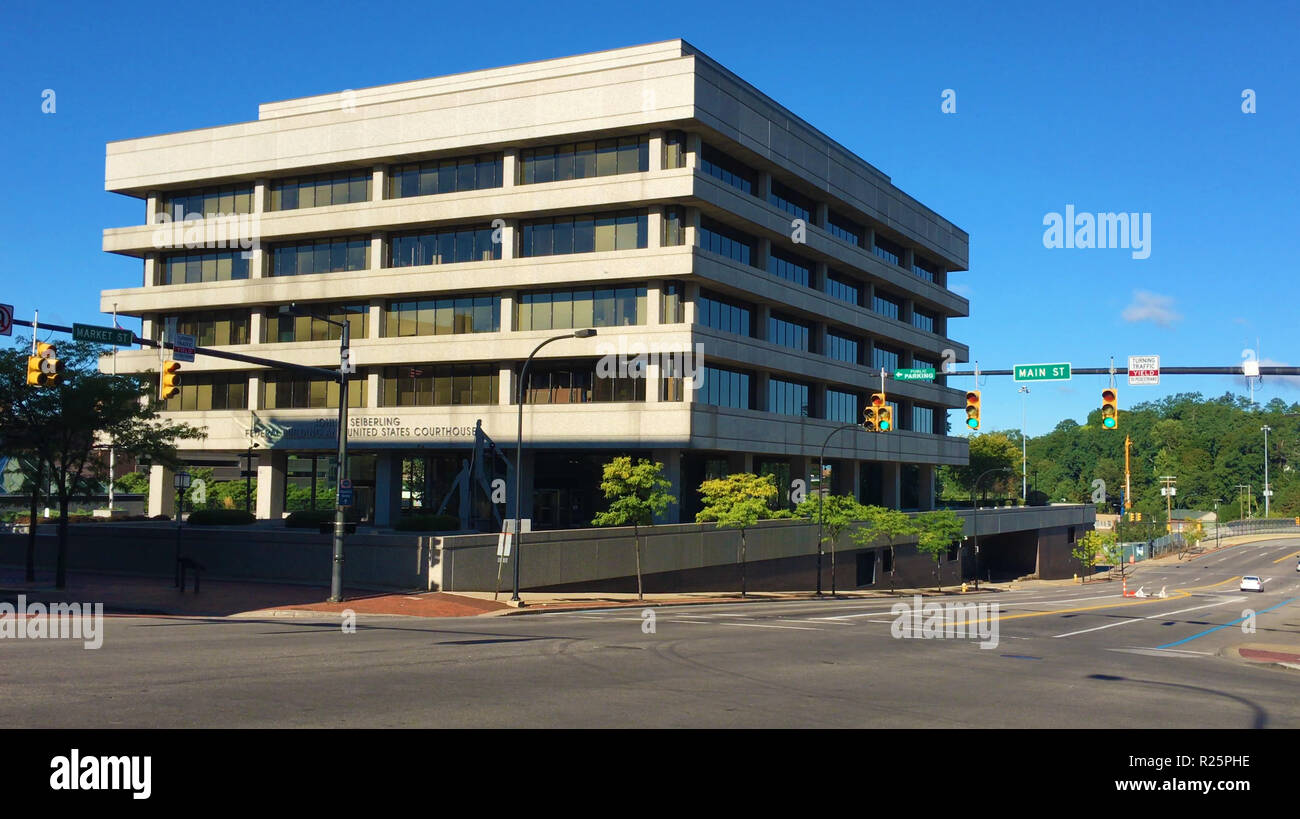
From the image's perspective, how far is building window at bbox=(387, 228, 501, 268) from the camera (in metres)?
55.8

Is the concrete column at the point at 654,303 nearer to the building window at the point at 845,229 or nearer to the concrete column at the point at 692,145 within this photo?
the concrete column at the point at 692,145

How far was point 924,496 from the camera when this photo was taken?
277ft

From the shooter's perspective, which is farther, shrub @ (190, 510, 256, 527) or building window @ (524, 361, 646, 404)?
building window @ (524, 361, 646, 404)

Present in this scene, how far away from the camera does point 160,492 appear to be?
63344 millimetres

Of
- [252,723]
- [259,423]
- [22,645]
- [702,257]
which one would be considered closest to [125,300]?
[259,423]

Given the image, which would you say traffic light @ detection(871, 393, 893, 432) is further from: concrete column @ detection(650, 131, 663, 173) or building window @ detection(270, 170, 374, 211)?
building window @ detection(270, 170, 374, 211)

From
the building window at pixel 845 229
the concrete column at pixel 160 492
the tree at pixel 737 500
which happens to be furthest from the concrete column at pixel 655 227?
the concrete column at pixel 160 492

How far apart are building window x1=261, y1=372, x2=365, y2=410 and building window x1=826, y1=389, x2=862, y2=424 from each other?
97.1 ft

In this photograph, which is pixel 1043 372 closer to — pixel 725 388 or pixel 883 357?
pixel 725 388

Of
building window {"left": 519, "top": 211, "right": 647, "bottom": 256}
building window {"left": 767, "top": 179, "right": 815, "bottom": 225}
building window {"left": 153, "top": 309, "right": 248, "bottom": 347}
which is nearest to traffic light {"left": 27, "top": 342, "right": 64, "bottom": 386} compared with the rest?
building window {"left": 519, "top": 211, "right": 647, "bottom": 256}

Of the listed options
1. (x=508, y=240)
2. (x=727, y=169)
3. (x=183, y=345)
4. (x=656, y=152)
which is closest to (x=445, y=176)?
(x=508, y=240)

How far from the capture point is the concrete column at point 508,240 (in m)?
54.6

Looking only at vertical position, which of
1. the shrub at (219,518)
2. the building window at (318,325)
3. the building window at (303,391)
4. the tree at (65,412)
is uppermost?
the building window at (318,325)

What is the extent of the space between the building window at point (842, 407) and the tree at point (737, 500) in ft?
53.2
